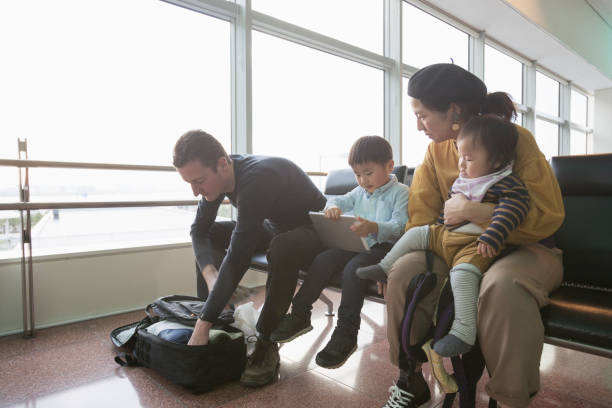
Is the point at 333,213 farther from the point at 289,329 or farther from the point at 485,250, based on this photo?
the point at 485,250

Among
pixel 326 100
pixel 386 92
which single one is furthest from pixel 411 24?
pixel 326 100

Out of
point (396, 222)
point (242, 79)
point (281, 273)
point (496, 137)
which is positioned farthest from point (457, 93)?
point (242, 79)

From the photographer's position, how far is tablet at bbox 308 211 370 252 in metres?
1.47

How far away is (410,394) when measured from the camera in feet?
4.16

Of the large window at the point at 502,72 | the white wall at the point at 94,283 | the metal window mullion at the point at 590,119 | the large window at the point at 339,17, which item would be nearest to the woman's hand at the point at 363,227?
the white wall at the point at 94,283

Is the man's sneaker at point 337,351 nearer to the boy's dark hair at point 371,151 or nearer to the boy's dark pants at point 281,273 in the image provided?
the boy's dark pants at point 281,273

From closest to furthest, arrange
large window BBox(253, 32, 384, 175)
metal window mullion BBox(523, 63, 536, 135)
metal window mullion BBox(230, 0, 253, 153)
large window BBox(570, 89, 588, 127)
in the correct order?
metal window mullion BBox(230, 0, 253, 153), large window BBox(253, 32, 384, 175), metal window mullion BBox(523, 63, 536, 135), large window BBox(570, 89, 588, 127)

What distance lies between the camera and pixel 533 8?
206 inches

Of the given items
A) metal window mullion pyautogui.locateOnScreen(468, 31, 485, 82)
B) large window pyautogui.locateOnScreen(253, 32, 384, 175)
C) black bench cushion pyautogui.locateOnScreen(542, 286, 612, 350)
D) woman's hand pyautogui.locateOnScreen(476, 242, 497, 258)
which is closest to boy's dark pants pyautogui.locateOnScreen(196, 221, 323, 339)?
woman's hand pyautogui.locateOnScreen(476, 242, 497, 258)

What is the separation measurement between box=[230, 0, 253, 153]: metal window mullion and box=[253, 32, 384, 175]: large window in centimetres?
12

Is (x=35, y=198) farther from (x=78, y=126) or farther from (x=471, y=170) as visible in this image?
(x=471, y=170)

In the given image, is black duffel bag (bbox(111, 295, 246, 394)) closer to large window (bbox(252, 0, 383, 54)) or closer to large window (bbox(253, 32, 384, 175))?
large window (bbox(253, 32, 384, 175))

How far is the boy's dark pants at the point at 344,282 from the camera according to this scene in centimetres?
135

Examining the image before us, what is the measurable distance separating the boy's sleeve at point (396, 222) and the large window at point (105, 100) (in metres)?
1.36
